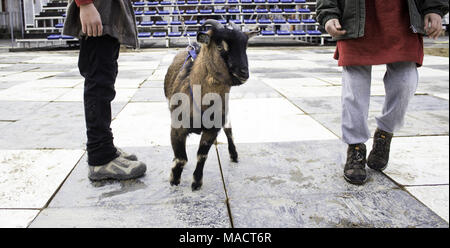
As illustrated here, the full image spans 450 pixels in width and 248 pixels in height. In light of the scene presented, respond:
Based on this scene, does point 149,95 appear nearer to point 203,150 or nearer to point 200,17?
point 203,150

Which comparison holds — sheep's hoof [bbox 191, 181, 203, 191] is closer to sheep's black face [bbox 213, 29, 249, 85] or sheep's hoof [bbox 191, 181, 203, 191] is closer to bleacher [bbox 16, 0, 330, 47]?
sheep's black face [bbox 213, 29, 249, 85]

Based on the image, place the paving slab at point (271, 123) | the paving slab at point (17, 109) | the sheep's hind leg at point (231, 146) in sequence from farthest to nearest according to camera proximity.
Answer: the paving slab at point (17, 109) < the paving slab at point (271, 123) < the sheep's hind leg at point (231, 146)

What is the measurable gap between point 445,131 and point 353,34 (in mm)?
1631

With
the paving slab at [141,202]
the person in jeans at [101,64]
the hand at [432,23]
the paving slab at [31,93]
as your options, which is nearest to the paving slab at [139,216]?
the paving slab at [141,202]

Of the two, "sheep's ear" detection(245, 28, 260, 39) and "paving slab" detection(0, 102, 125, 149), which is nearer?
"sheep's ear" detection(245, 28, 260, 39)

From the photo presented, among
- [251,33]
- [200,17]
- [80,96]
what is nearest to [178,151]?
[251,33]

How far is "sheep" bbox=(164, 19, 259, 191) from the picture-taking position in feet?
6.15

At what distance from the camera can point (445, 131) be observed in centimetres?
324

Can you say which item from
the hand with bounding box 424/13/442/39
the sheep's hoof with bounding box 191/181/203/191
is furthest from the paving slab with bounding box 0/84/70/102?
the hand with bounding box 424/13/442/39

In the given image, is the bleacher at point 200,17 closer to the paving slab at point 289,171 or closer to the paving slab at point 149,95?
the paving slab at point 149,95

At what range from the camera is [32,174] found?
2.42m

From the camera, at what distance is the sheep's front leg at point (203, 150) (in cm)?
211

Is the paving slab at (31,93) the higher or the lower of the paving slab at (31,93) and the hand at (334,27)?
the lower

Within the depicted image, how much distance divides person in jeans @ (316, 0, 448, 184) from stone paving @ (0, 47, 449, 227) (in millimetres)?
209
